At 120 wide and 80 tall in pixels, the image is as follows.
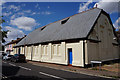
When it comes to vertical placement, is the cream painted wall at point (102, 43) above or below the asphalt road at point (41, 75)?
above

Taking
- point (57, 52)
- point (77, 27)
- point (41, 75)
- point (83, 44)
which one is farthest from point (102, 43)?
point (41, 75)

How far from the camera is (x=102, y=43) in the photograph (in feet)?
Answer: 56.3

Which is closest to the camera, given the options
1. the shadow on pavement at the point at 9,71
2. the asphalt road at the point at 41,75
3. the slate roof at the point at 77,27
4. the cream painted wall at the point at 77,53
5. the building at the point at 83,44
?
the asphalt road at the point at 41,75

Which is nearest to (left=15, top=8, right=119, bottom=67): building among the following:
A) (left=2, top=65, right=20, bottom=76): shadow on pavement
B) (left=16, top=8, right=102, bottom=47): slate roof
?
(left=16, top=8, right=102, bottom=47): slate roof

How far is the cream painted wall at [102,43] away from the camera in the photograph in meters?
14.5

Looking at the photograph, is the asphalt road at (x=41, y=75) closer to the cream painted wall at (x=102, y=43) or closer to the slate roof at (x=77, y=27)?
the cream painted wall at (x=102, y=43)

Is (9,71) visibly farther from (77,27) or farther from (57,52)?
(77,27)

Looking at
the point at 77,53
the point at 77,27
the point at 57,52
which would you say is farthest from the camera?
the point at 57,52

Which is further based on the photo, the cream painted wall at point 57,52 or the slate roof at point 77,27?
the slate roof at point 77,27

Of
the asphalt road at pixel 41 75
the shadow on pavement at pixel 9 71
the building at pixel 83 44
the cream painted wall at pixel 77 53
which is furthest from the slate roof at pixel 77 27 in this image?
the shadow on pavement at pixel 9 71

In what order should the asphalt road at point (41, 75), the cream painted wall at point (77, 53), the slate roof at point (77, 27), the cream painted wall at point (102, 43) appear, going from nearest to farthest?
1. the asphalt road at point (41, 75)
2. the cream painted wall at point (77, 53)
3. the cream painted wall at point (102, 43)
4. the slate roof at point (77, 27)

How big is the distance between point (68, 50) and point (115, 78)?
8004 millimetres

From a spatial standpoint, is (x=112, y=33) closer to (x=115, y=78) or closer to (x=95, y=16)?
(x=95, y=16)

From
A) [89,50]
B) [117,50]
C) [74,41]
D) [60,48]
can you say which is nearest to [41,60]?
[60,48]
